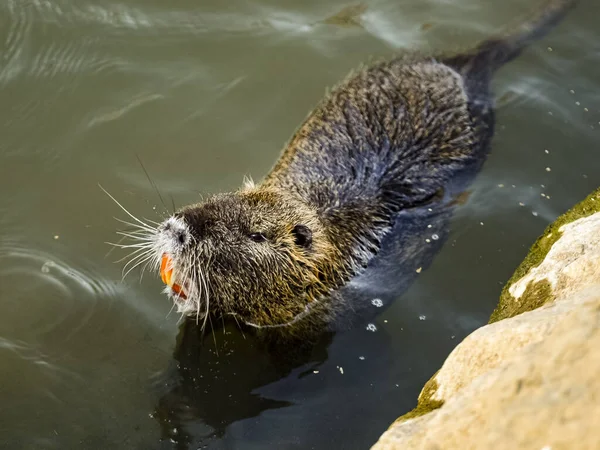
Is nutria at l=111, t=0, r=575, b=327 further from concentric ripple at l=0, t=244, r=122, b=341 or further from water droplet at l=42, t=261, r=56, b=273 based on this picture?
water droplet at l=42, t=261, r=56, b=273

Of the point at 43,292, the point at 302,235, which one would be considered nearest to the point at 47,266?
the point at 43,292

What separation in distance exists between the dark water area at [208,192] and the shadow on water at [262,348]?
0.5 inches

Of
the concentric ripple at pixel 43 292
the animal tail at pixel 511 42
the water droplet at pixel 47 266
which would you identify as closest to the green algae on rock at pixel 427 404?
the concentric ripple at pixel 43 292

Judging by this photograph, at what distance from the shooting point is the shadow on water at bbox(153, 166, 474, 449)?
3.66 metres

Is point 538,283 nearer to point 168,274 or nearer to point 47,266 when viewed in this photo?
point 168,274

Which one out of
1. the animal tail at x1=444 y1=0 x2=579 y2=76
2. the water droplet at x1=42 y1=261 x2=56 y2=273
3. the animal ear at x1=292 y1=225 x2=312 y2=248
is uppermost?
the animal tail at x1=444 y1=0 x2=579 y2=76

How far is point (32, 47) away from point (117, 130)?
1.12 metres

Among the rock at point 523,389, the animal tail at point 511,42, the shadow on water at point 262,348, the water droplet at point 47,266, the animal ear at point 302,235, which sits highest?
the animal tail at point 511,42

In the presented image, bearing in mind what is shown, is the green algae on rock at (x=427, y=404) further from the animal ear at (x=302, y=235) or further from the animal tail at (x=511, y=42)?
the animal tail at (x=511, y=42)

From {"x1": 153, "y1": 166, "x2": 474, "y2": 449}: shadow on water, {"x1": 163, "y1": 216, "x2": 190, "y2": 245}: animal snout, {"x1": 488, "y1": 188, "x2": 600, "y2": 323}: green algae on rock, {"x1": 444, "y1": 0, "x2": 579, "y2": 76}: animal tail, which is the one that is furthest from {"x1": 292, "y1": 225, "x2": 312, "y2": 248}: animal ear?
{"x1": 444, "y1": 0, "x2": 579, "y2": 76}: animal tail

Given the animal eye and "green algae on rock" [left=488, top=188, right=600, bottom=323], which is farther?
the animal eye

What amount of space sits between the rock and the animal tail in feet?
10.0

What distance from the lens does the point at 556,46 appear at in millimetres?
6152

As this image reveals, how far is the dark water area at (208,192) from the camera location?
12.0 feet
